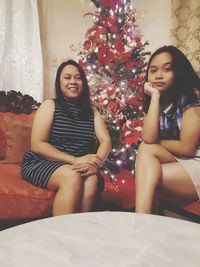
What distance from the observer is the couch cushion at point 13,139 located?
2199 mm

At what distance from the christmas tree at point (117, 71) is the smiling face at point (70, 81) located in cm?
56

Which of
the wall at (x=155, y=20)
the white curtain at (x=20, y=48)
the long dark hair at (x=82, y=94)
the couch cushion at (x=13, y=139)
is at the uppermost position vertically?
the wall at (x=155, y=20)

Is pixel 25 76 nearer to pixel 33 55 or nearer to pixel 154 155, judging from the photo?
pixel 33 55

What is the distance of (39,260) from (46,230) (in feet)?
0.59

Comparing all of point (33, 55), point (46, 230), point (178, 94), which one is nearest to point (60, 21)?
point (33, 55)

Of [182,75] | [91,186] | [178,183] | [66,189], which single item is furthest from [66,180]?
[182,75]

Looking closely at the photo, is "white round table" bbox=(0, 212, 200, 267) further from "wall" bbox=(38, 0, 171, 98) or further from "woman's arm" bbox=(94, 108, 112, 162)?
"wall" bbox=(38, 0, 171, 98)

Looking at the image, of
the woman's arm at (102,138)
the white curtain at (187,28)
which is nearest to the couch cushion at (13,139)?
the woman's arm at (102,138)

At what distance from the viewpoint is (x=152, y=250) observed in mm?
905

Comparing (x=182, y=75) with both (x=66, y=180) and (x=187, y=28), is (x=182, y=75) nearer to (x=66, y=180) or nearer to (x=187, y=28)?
(x=66, y=180)

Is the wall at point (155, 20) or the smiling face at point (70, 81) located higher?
the wall at point (155, 20)

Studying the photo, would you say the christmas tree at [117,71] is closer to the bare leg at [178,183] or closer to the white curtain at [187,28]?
the white curtain at [187,28]

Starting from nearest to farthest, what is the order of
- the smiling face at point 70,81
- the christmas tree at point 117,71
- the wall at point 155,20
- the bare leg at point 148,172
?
the bare leg at point 148,172, the smiling face at point 70,81, the christmas tree at point 117,71, the wall at point 155,20

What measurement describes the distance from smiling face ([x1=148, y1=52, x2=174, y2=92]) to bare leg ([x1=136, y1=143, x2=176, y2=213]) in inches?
15.3
